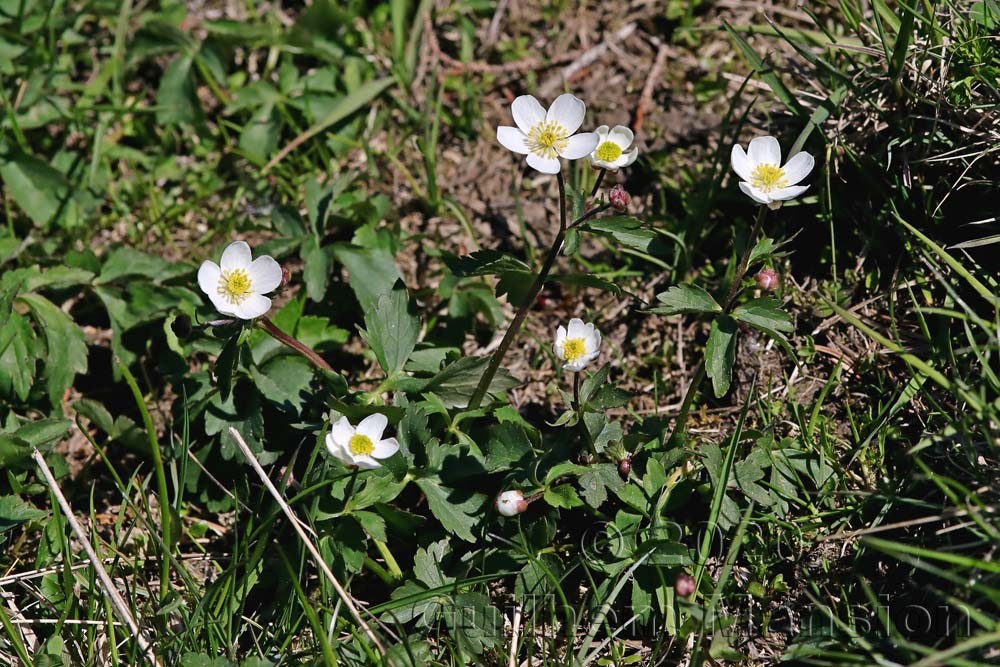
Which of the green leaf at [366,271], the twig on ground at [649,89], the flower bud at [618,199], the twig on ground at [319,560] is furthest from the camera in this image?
the twig on ground at [649,89]

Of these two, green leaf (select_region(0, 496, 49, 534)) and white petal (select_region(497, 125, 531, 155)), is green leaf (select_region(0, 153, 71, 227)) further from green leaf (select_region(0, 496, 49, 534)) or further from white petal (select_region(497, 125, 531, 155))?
white petal (select_region(497, 125, 531, 155))

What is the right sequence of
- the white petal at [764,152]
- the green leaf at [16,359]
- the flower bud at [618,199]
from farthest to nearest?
the green leaf at [16,359] < the white petal at [764,152] < the flower bud at [618,199]

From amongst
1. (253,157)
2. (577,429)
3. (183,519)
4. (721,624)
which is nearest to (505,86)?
(253,157)

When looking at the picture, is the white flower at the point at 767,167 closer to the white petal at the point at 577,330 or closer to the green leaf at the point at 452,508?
the white petal at the point at 577,330

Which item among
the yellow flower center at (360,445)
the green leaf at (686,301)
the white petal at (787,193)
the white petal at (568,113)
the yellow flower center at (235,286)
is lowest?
the yellow flower center at (360,445)

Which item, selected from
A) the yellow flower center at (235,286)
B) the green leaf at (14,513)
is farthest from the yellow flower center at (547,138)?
the green leaf at (14,513)

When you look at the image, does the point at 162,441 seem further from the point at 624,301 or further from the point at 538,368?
the point at 624,301

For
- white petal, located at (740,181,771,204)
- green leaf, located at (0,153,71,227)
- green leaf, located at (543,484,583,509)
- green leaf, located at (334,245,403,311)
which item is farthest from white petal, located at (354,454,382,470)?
green leaf, located at (0,153,71,227)
